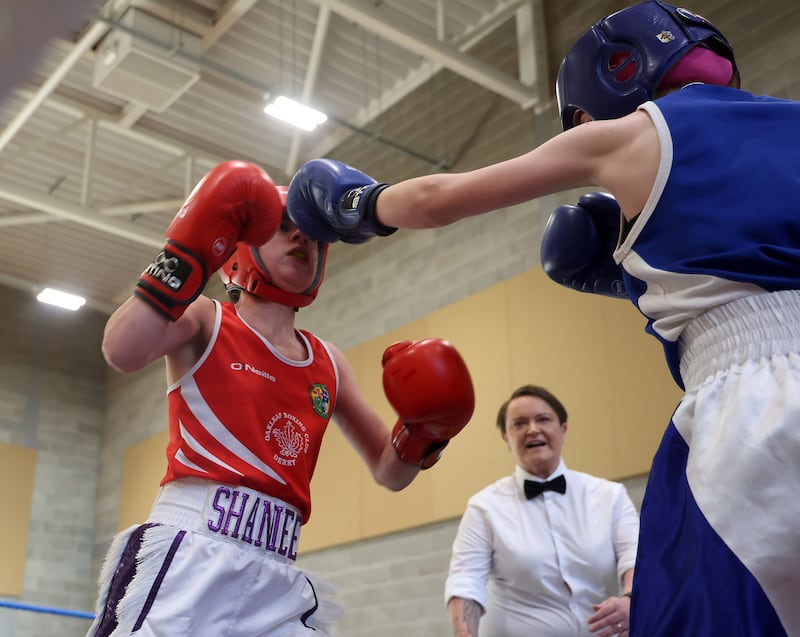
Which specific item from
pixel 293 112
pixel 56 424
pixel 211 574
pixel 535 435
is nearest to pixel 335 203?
pixel 211 574

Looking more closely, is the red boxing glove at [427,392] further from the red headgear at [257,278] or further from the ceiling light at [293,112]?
the ceiling light at [293,112]

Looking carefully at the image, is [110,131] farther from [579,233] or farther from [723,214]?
[723,214]

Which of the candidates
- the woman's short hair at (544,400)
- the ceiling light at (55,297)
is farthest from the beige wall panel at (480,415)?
the ceiling light at (55,297)

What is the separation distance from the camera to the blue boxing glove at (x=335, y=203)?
6.17ft

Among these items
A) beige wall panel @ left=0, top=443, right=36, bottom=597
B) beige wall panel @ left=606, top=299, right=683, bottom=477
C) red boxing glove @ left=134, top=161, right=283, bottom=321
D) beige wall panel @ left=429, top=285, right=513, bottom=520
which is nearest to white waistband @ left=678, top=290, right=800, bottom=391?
red boxing glove @ left=134, top=161, right=283, bottom=321

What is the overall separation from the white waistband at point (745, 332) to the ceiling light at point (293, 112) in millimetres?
6071

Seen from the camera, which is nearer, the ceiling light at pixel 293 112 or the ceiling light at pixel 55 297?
the ceiling light at pixel 293 112

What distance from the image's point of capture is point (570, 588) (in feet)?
11.8

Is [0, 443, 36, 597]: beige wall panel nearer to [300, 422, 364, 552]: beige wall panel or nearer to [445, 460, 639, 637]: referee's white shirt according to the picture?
[300, 422, 364, 552]: beige wall panel

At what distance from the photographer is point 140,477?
10836 mm

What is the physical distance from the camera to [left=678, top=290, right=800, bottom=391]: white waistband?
4.42ft

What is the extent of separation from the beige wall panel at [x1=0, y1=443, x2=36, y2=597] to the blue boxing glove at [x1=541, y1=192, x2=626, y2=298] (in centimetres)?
995

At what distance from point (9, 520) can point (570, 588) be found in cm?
872

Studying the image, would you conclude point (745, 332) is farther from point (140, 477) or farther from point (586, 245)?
point (140, 477)
